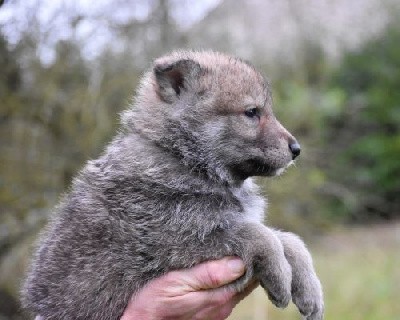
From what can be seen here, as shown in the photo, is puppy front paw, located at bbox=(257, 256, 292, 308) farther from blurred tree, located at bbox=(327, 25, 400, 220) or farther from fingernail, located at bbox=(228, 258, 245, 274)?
blurred tree, located at bbox=(327, 25, 400, 220)

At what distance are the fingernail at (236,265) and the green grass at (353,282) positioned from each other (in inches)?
294

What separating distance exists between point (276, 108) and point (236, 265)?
1046 cm

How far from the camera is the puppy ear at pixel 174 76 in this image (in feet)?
14.1

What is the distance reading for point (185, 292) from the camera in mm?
4074

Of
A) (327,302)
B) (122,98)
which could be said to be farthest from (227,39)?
(327,302)

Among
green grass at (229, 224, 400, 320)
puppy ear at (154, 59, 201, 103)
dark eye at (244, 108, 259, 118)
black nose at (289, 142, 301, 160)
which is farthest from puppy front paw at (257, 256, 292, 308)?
green grass at (229, 224, 400, 320)

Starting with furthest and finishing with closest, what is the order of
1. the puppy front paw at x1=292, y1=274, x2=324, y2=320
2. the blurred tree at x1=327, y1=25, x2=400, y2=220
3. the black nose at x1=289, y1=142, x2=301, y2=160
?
the blurred tree at x1=327, y1=25, x2=400, y2=220, the black nose at x1=289, y1=142, x2=301, y2=160, the puppy front paw at x1=292, y1=274, x2=324, y2=320

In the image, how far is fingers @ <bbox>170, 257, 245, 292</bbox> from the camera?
3.96m

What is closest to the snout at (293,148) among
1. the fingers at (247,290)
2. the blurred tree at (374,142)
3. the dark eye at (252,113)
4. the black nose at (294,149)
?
the black nose at (294,149)

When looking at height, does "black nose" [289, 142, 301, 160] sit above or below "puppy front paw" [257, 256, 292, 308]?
above

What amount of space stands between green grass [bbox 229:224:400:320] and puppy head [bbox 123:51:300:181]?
7.38 meters

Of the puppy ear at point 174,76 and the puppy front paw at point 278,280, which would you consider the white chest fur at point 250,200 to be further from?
the puppy ear at point 174,76

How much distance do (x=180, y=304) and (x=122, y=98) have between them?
687 centimetres

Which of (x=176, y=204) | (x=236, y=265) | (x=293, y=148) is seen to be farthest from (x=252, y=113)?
(x=236, y=265)
